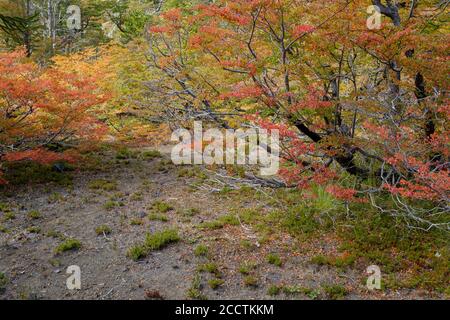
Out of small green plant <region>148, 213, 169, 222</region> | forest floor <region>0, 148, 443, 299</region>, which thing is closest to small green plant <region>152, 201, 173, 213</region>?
forest floor <region>0, 148, 443, 299</region>

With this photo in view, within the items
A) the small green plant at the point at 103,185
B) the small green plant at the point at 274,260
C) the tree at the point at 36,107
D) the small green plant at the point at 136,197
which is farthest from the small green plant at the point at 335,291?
the tree at the point at 36,107

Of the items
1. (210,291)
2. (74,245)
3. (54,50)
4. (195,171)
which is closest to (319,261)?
(210,291)

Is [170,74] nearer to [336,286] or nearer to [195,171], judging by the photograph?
[195,171]

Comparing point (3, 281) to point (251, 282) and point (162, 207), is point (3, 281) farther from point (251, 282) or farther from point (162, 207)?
point (251, 282)

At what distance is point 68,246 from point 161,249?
1.61 meters

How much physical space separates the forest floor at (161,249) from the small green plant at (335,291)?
0.01 metres

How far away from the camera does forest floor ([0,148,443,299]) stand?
5488 millimetres

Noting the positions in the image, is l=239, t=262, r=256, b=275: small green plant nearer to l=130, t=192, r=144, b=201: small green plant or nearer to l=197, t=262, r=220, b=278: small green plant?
l=197, t=262, r=220, b=278: small green plant

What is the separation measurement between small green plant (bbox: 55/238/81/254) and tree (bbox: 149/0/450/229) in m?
3.51

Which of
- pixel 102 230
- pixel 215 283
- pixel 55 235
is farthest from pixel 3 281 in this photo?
pixel 215 283

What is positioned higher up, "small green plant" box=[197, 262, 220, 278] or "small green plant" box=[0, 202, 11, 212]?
"small green plant" box=[0, 202, 11, 212]

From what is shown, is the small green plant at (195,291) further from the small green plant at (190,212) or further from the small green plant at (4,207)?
the small green plant at (4,207)

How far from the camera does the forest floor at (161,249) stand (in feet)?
18.0

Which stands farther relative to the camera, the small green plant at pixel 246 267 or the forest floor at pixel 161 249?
the small green plant at pixel 246 267
